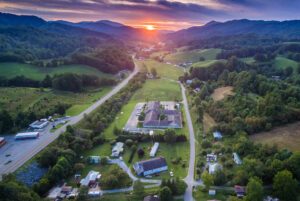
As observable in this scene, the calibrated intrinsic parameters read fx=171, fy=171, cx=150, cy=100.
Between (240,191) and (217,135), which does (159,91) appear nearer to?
(217,135)

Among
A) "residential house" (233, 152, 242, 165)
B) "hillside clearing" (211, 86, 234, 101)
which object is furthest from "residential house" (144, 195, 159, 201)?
"hillside clearing" (211, 86, 234, 101)

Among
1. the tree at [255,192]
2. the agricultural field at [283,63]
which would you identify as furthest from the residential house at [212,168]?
the agricultural field at [283,63]

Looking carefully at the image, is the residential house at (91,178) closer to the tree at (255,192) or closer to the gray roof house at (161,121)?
the gray roof house at (161,121)

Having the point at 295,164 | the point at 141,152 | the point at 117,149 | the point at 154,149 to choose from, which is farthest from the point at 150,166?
the point at 295,164

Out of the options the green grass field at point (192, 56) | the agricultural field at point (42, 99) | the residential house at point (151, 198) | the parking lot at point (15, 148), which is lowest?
the residential house at point (151, 198)

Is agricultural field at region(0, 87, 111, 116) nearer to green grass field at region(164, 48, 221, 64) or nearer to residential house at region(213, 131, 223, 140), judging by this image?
residential house at region(213, 131, 223, 140)
